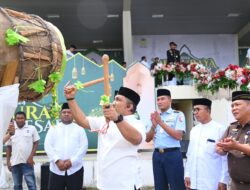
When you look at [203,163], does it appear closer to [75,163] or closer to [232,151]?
[232,151]

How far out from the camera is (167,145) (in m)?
5.48

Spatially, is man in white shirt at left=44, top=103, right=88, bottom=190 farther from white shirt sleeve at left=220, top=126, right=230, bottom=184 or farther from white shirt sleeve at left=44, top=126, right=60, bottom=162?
white shirt sleeve at left=220, top=126, right=230, bottom=184

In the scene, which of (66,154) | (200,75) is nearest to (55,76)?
(66,154)

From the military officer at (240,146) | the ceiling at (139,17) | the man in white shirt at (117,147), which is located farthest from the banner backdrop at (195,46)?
the man in white shirt at (117,147)

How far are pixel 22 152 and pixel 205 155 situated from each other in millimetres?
3253

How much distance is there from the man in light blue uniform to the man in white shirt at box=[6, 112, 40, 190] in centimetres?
234

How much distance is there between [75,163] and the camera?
6086mm

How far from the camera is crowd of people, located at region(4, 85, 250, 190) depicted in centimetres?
369

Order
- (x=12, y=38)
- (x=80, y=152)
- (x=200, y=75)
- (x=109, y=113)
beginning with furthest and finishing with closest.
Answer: (x=200, y=75) → (x=80, y=152) → (x=109, y=113) → (x=12, y=38)

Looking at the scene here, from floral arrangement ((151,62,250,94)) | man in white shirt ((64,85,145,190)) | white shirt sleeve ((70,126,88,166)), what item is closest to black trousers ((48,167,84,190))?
white shirt sleeve ((70,126,88,166))

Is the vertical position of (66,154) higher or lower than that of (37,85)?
lower

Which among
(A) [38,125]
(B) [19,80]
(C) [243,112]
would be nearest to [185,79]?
(A) [38,125]

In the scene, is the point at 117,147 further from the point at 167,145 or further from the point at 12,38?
the point at 167,145

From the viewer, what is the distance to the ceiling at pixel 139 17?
566 inches
